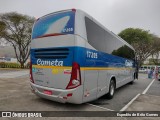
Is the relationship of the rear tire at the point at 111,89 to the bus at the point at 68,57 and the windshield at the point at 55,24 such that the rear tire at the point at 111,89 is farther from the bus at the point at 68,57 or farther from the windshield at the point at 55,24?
the windshield at the point at 55,24

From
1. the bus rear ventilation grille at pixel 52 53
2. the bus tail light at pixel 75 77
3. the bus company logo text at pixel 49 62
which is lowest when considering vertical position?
the bus tail light at pixel 75 77

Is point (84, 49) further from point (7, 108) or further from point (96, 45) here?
Answer: point (7, 108)

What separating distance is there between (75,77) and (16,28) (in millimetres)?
26188

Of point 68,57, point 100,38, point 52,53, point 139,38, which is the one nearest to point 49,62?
point 52,53

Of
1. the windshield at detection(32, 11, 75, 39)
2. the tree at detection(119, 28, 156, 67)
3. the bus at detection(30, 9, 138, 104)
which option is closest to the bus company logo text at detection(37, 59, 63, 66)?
the bus at detection(30, 9, 138, 104)

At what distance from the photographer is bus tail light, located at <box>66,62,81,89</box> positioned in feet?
14.8

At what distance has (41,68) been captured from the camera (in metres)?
5.32

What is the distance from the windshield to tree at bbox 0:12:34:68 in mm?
22891

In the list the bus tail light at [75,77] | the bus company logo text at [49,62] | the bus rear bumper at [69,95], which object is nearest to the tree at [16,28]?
the bus company logo text at [49,62]

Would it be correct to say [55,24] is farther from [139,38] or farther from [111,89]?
[139,38]

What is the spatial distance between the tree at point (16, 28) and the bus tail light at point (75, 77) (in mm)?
24852

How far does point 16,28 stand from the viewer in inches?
1065

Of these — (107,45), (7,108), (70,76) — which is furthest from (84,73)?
(7,108)

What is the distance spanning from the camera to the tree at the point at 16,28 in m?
25.6
